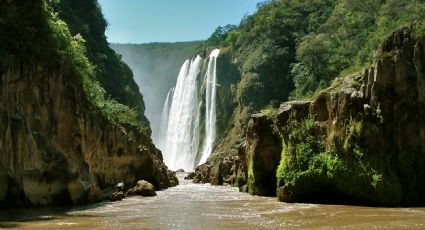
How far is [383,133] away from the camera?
57.9 feet

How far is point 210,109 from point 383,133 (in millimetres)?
46553

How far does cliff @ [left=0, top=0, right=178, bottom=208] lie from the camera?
17391 mm

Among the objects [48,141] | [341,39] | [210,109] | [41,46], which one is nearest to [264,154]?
[48,141]

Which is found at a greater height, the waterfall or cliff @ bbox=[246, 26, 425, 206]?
the waterfall

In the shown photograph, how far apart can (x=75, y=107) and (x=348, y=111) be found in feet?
41.2

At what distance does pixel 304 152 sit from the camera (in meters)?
19.9

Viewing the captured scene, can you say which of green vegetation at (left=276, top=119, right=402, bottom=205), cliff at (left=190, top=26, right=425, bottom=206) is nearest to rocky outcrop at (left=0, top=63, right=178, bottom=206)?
green vegetation at (left=276, top=119, right=402, bottom=205)

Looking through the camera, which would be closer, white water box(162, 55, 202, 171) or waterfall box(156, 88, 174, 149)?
white water box(162, 55, 202, 171)

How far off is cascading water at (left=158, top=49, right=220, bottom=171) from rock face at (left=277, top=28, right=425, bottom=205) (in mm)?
41834

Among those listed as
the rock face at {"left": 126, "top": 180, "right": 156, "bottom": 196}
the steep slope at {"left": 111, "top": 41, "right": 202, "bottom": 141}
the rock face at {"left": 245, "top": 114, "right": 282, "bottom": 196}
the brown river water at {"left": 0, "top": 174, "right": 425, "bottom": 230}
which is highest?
the steep slope at {"left": 111, "top": 41, "right": 202, "bottom": 141}

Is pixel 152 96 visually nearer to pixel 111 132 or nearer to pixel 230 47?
pixel 230 47

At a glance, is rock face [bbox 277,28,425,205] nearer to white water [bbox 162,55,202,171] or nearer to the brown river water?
the brown river water

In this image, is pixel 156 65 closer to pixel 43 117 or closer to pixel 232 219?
pixel 43 117

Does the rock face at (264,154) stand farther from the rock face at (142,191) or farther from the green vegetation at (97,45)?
the green vegetation at (97,45)
